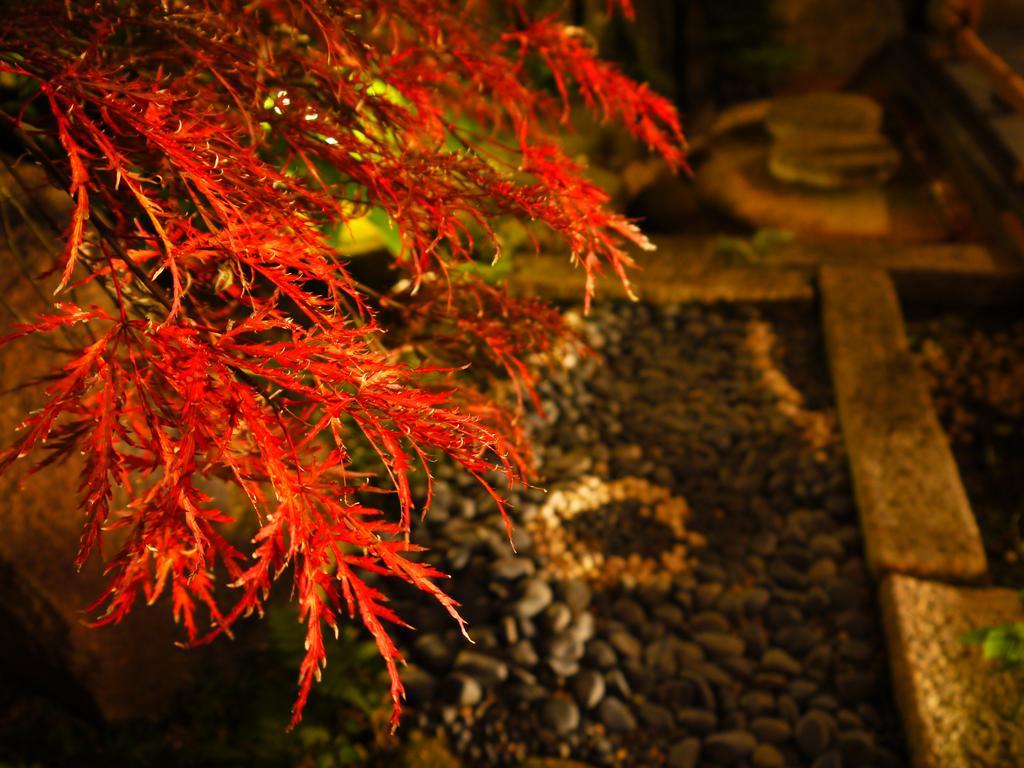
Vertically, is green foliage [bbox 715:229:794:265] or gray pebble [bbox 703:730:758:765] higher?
green foliage [bbox 715:229:794:265]

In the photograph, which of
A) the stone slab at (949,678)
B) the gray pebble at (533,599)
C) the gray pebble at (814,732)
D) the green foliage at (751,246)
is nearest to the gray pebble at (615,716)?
the gray pebble at (533,599)

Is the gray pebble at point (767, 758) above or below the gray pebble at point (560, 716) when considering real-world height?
below

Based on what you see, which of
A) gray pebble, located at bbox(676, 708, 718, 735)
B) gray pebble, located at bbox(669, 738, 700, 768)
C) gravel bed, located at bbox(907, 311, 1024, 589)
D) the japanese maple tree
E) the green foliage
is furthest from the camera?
→ the green foliage

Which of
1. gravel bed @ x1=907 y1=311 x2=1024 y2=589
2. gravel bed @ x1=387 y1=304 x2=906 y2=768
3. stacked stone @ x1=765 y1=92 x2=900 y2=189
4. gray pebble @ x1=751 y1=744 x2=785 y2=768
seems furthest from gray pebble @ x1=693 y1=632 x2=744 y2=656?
stacked stone @ x1=765 y1=92 x2=900 y2=189

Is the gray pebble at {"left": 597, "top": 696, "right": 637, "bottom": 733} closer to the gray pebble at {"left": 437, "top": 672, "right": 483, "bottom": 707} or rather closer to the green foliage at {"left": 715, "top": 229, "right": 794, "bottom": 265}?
the gray pebble at {"left": 437, "top": 672, "right": 483, "bottom": 707}

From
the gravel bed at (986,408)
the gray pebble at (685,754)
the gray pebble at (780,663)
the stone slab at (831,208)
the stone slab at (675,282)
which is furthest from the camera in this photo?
the stone slab at (831,208)

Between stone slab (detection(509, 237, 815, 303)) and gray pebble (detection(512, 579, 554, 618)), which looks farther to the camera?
stone slab (detection(509, 237, 815, 303))

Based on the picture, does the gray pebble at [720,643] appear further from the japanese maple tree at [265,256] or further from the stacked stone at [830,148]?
the stacked stone at [830,148]

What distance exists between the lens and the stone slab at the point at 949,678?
226cm

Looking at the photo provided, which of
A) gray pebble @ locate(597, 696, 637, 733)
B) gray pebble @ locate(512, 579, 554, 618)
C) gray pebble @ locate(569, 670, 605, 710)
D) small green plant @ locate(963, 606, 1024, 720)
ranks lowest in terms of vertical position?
gray pebble @ locate(597, 696, 637, 733)

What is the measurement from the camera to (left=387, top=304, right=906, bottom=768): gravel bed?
2492 mm

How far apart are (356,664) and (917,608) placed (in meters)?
1.85

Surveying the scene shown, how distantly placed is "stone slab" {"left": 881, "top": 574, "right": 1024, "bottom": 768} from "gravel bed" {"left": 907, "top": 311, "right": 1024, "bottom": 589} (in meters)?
0.47

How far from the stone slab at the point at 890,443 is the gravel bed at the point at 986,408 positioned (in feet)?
0.94
